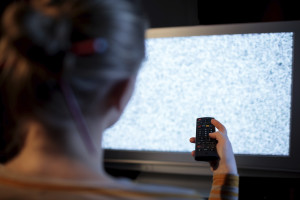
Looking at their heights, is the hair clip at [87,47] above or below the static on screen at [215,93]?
above

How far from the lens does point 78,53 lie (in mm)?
379

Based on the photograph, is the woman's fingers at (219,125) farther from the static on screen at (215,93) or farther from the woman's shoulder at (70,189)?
the woman's shoulder at (70,189)

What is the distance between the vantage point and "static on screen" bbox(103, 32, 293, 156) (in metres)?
0.87

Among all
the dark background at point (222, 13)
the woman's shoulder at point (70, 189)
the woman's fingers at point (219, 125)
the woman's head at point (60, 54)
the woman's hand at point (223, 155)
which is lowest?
the woman's hand at point (223, 155)

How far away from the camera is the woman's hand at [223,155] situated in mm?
727

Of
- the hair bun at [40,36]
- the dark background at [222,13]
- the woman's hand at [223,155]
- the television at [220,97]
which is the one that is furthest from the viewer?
the dark background at [222,13]

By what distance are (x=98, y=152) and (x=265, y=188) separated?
27.1 inches

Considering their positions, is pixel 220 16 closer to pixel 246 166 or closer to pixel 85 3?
pixel 246 166

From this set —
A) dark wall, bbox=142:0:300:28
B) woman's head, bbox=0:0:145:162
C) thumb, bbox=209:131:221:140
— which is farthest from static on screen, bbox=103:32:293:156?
woman's head, bbox=0:0:145:162

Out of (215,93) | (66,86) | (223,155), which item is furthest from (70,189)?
(215,93)

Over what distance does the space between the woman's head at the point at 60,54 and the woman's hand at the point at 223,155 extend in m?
0.41

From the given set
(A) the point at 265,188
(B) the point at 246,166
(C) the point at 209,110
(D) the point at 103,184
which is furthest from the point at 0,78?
(A) the point at 265,188

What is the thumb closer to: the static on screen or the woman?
the static on screen

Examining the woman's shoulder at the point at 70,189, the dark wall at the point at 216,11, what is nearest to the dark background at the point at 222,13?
the dark wall at the point at 216,11
